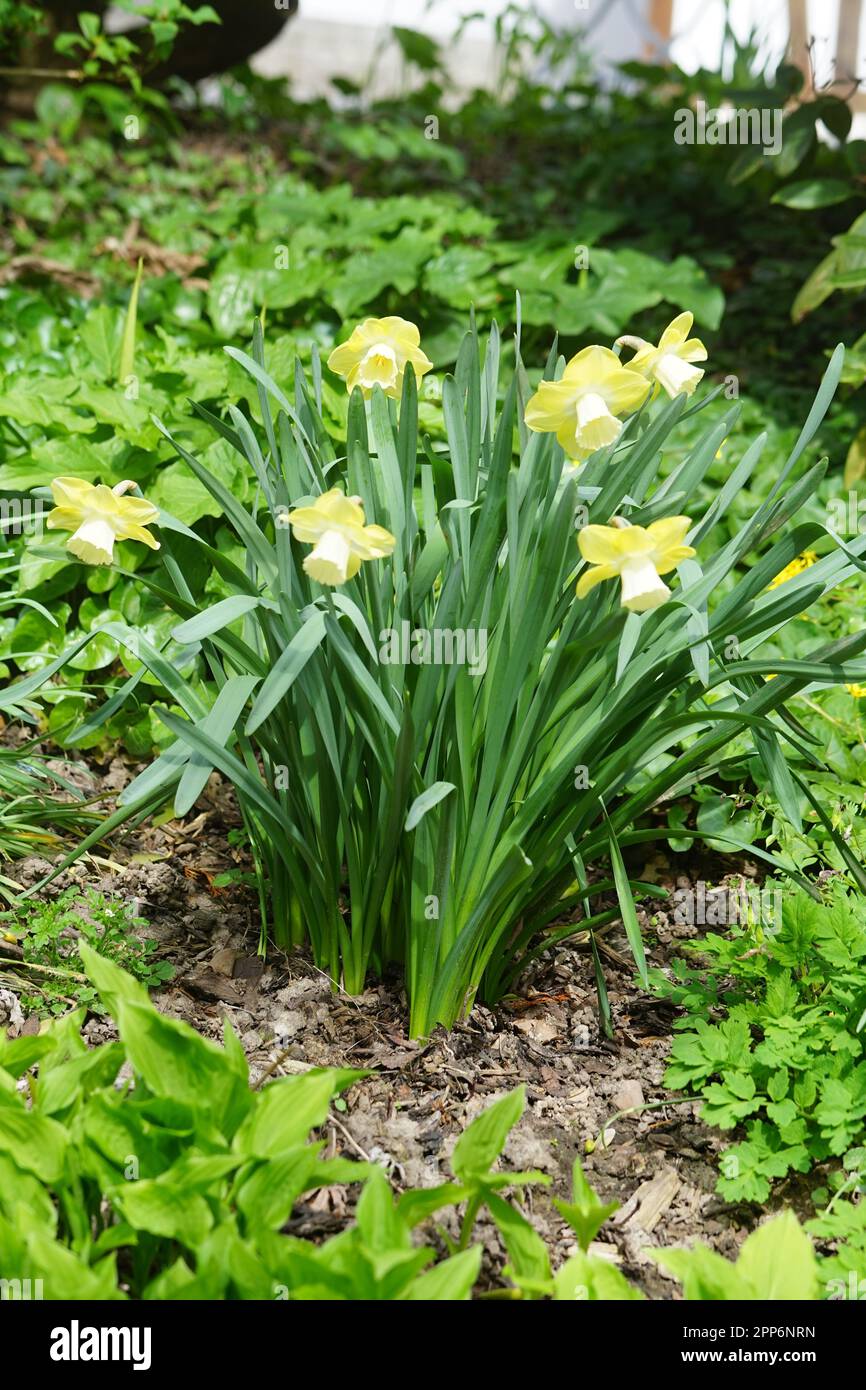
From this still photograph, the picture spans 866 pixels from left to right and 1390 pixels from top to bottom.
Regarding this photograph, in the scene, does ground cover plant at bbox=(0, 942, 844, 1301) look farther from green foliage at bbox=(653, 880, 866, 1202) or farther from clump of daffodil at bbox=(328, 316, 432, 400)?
clump of daffodil at bbox=(328, 316, 432, 400)

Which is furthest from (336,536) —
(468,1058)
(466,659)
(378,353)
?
(468,1058)

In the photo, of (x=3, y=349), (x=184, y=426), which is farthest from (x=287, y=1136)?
(x=3, y=349)

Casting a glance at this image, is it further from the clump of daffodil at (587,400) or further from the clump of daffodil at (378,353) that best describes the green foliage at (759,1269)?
the clump of daffodil at (378,353)

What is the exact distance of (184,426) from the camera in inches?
94.5

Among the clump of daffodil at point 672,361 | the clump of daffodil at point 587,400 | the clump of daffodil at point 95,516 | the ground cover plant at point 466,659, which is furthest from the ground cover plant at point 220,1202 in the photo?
the clump of daffodil at point 672,361

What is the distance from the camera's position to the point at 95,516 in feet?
4.51

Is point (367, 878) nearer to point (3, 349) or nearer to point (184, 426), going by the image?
point (184, 426)

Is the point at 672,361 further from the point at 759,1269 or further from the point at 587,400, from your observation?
the point at 759,1269

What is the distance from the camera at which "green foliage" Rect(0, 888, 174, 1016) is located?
5.28 feet

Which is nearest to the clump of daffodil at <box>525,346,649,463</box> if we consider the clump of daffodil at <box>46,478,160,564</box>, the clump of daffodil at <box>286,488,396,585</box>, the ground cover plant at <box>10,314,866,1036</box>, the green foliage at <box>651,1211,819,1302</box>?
the ground cover plant at <box>10,314,866,1036</box>

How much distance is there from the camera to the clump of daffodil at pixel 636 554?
1204 millimetres

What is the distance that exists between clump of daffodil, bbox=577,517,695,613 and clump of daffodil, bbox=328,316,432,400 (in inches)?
16.4
